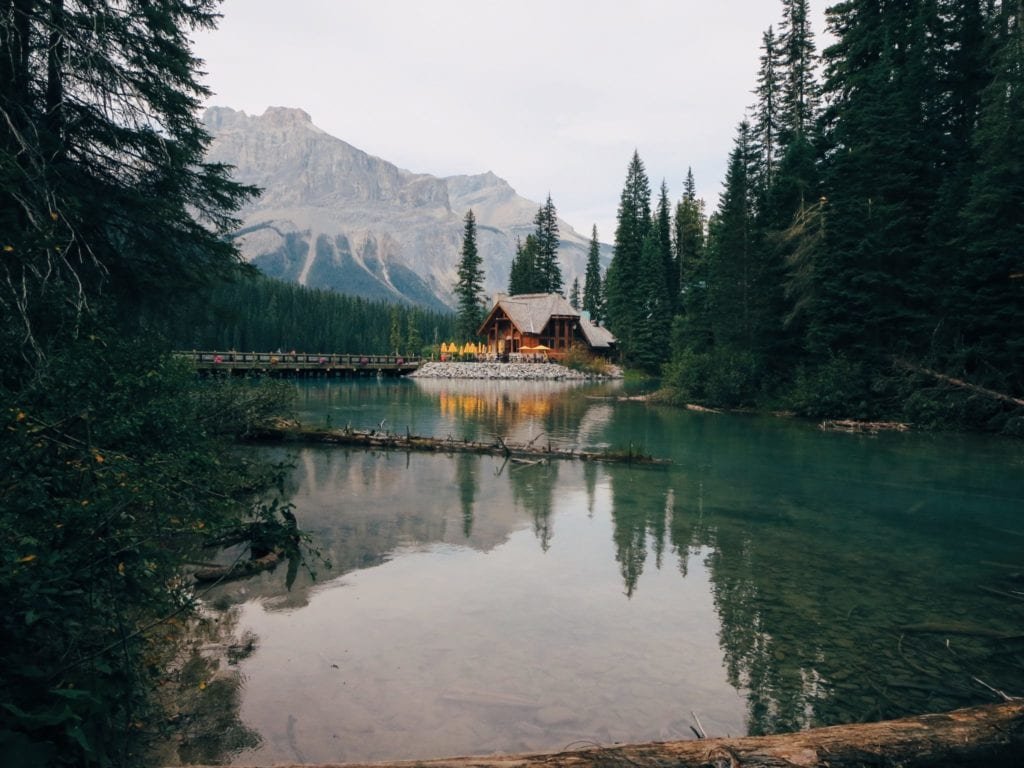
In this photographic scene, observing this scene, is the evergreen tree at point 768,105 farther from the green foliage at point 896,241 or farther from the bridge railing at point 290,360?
the bridge railing at point 290,360

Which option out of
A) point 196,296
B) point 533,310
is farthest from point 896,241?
point 533,310

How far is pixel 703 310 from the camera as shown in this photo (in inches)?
1884

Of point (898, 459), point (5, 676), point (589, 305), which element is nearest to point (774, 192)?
point (898, 459)

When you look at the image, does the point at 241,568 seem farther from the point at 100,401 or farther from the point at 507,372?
the point at 507,372

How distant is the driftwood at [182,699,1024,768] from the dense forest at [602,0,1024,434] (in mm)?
20687

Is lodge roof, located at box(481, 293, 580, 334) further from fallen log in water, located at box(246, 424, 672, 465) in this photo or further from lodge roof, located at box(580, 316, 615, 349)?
fallen log in water, located at box(246, 424, 672, 465)

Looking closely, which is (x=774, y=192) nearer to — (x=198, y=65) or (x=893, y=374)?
(x=893, y=374)

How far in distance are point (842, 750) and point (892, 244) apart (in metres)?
30.5

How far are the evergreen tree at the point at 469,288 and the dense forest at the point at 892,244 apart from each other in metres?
38.4

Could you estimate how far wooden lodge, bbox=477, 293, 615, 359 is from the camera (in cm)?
6938

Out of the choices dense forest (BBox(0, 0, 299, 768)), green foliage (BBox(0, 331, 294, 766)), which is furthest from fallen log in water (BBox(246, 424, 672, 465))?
green foliage (BBox(0, 331, 294, 766))

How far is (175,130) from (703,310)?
40246mm

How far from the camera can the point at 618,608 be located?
867cm

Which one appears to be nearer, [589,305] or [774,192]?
[774,192]
